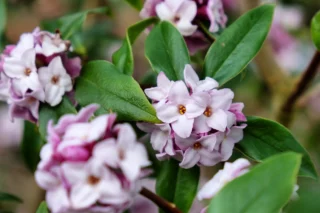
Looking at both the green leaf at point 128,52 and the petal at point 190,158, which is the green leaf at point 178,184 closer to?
the petal at point 190,158

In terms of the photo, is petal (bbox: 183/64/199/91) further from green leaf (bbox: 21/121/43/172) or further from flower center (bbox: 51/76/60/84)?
green leaf (bbox: 21/121/43/172)

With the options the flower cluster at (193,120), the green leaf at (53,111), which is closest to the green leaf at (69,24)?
the green leaf at (53,111)

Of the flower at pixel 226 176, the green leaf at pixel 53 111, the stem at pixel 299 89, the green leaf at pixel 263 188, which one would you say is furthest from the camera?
the stem at pixel 299 89

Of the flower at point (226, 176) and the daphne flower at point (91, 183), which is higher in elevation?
the daphne flower at point (91, 183)

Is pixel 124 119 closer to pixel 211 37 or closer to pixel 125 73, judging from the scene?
pixel 125 73

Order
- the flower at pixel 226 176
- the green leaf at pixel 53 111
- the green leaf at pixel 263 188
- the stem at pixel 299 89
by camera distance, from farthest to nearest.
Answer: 1. the stem at pixel 299 89
2. the green leaf at pixel 53 111
3. the flower at pixel 226 176
4. the green leaf at pixel 263 188
